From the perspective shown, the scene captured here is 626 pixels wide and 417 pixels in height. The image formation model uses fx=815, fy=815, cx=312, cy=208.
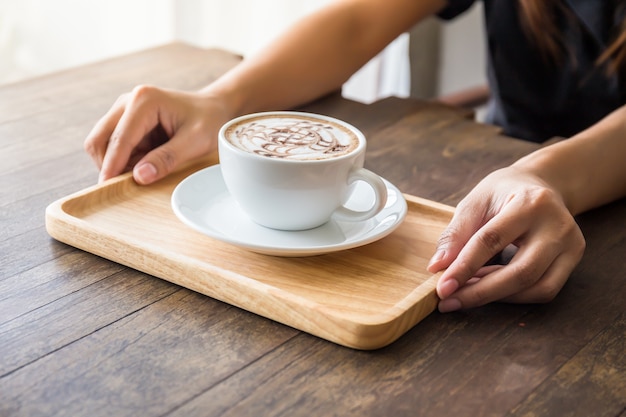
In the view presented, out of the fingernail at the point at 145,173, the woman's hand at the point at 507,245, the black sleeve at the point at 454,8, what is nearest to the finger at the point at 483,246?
the woman's hand at the point at 507,245

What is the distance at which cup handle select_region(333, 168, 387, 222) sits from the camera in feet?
2.46

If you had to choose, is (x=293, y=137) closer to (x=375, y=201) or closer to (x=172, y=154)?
(x=375, y=201)

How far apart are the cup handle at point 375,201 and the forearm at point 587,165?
0.18m

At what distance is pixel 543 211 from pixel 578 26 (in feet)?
2.34

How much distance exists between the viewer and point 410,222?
2.73 feet

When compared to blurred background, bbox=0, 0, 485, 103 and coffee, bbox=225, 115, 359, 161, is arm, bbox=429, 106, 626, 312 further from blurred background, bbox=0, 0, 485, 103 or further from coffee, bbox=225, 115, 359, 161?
blurred background, bbox=0, 0, 485, 103

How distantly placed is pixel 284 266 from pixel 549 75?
2.99 ft

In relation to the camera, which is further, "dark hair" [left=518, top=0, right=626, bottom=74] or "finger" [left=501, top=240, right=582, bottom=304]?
"dark hair" [left=518, top=0, right=626, bottom=74]

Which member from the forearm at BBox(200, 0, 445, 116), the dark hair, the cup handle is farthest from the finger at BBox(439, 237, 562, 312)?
the dark hair

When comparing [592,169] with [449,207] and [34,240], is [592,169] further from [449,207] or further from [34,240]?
[34,240]

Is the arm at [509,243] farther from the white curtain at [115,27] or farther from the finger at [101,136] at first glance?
the white curtain at [115,27]

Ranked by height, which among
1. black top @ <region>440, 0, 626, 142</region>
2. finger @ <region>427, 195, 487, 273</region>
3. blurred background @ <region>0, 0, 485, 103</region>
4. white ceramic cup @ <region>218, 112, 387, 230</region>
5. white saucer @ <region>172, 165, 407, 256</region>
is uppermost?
white ceramic cup @ <region>218, 112, 387, 230</region>

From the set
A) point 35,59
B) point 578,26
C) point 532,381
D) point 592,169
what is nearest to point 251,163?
point 532,381

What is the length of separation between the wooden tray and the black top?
64cm
